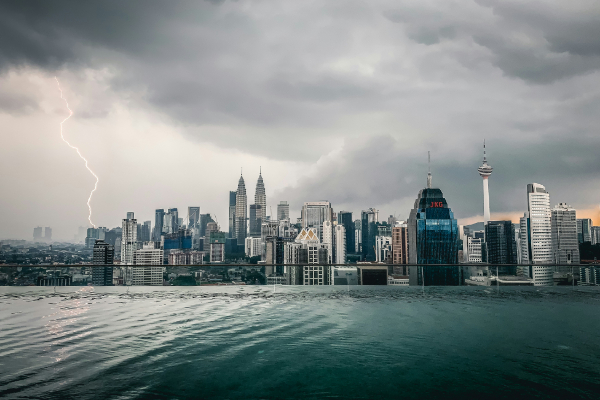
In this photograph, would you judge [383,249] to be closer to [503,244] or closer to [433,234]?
[433,234]

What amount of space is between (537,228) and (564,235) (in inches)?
316

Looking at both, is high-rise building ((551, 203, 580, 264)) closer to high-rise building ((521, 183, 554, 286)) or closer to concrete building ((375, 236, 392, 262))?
high-rise building ((521, 183, 554, 286))

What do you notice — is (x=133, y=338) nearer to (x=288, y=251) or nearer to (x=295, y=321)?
(x=295, y=321)

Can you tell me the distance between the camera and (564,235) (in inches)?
4429

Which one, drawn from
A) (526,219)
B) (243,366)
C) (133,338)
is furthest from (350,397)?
(526,219)

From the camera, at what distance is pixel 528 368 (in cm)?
1839

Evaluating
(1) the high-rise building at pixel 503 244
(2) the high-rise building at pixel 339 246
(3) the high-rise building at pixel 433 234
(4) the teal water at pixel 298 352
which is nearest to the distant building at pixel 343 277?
(4) the teal water at pixel 298 352

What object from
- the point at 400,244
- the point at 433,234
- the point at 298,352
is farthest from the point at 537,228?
the point at 298,352

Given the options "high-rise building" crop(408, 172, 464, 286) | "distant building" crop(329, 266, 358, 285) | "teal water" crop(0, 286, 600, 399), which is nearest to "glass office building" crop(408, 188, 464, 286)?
"high-rise building" crop(408, 172, 464, 286)

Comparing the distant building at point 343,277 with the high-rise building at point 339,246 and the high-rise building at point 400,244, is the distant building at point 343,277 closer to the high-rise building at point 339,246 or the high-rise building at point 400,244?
the high-rise building at point 400,244

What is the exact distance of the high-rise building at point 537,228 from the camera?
115 metres

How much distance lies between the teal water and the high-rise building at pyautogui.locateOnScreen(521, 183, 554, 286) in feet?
299

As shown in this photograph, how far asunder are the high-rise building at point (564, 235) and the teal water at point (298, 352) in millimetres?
90009

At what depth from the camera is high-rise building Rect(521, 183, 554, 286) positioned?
11506 cm
